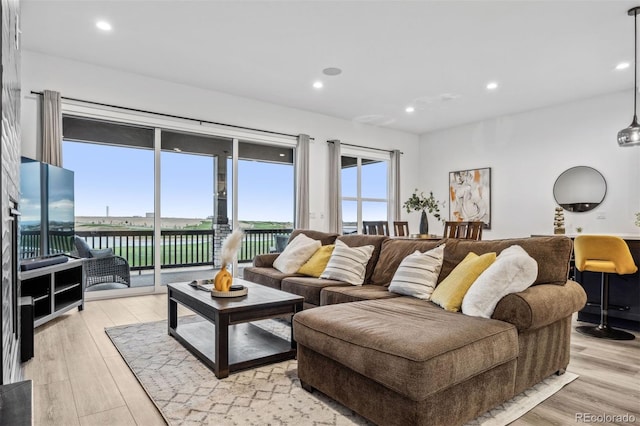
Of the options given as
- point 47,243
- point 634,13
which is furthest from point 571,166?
point 47,243

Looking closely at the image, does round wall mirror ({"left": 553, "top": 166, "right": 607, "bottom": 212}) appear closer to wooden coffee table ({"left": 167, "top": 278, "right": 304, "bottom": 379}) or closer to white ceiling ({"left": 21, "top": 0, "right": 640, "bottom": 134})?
white ceiling ({"left": 21, "top": 0, "right": 640, "bottom": 134})

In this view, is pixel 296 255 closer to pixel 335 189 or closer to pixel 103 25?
pixel 335 189

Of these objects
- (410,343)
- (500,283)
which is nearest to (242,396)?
(410,343)

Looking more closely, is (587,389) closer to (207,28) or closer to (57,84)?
(207,28)

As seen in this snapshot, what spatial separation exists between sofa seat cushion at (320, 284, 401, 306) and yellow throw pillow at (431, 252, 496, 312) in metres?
0.48

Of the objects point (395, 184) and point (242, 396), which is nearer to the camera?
point (242, 396)

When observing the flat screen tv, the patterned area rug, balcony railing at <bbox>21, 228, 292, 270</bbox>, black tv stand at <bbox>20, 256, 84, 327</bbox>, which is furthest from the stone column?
the patterned area rug

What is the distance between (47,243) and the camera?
358cm

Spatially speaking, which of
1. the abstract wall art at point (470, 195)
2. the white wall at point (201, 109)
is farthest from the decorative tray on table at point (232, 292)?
the abstract wall art at point (470, 195)

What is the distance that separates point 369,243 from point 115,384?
93.1 inches

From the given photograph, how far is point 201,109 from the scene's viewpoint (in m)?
5.28

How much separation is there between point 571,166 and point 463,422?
5253mm

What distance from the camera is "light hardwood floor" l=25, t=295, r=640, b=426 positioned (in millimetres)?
1949

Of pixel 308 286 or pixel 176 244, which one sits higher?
pixel 176 244
